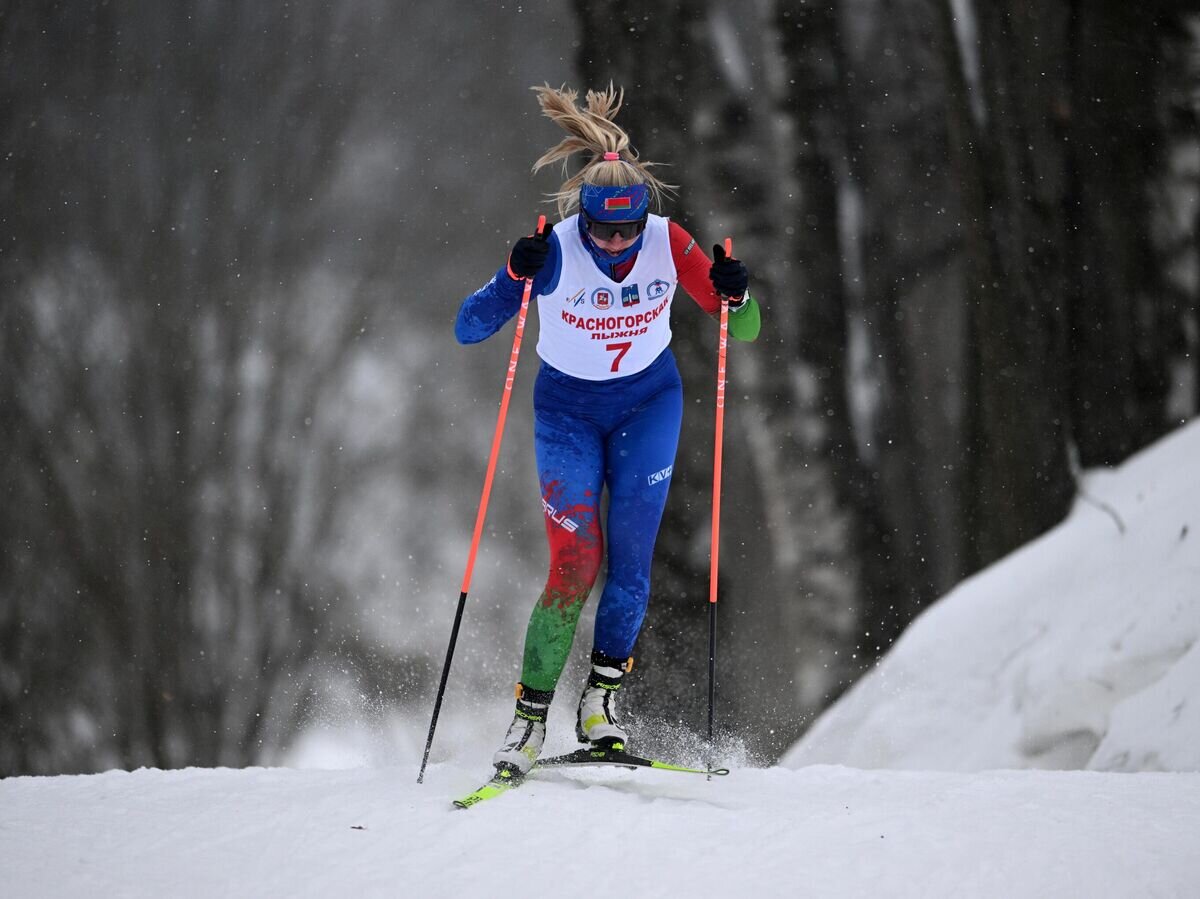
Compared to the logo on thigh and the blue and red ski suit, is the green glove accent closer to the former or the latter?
the blue and red ski suit

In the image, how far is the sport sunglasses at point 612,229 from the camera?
11.3 ft

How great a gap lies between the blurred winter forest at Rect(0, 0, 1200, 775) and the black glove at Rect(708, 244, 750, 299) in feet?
14.8

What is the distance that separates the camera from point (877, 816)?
10.0ft

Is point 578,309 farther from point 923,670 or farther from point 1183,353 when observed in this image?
point 1183,353

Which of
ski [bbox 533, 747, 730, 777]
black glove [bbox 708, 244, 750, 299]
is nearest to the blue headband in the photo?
black glove [bbox 708, 244, 750, 299]

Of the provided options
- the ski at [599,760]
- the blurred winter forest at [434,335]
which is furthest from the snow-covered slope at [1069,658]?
the ski at [599,760]

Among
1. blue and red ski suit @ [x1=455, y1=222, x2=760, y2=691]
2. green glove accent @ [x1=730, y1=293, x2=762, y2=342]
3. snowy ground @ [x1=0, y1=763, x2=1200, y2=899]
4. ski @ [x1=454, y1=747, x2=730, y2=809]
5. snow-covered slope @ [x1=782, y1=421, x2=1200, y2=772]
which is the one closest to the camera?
snowy ground @ [x1=0, y1=763, x2=1200, y2=899]

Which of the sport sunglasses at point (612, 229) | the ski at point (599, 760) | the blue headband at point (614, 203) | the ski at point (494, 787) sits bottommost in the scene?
the ski at point (599, 760)

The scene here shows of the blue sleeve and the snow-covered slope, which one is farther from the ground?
the blue sleeve

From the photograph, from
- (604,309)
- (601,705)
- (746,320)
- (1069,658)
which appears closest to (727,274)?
(746,320)

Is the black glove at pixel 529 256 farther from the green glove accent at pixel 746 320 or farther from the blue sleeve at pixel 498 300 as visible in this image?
the green glove accent at pixel 746 320

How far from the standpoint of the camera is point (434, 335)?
10648 millimetres

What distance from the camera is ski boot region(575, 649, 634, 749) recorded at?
3.64m

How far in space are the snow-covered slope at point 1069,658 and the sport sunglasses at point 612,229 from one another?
9.33 feet
